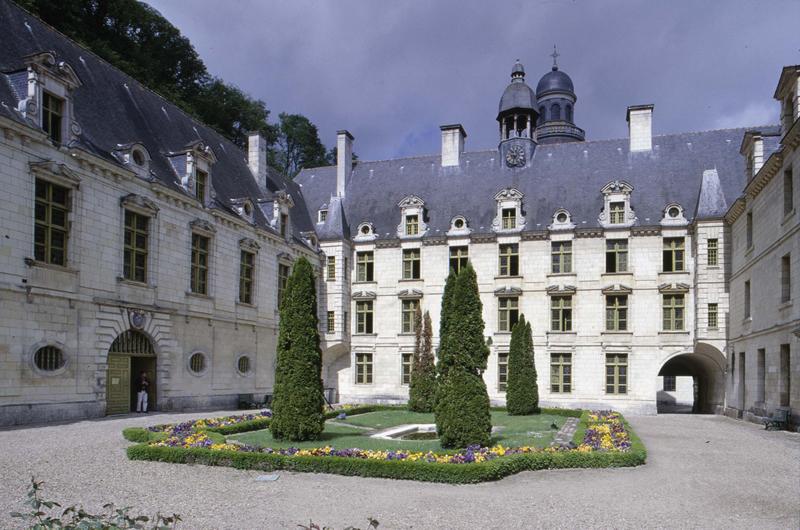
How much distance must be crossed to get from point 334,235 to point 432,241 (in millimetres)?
4682

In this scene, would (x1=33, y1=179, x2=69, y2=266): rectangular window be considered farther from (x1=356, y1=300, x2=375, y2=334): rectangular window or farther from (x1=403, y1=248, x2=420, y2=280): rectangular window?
(x1=403, y1=248, x2=420, y2=280): rectangular window

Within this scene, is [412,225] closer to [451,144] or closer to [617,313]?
[451,144]

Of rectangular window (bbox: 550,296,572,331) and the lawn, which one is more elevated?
rectangular window (bbox: 550,296,572,331)

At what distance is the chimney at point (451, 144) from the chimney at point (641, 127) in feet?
26.6

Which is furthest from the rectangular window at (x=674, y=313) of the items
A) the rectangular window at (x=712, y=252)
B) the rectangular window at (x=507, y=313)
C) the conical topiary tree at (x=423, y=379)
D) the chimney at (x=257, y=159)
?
the chimney at (x=257, y=159)

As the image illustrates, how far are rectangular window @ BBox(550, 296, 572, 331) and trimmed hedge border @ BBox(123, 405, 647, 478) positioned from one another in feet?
56.6

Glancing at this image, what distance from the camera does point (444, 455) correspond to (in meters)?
11.2

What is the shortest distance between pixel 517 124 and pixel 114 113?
19.6 m

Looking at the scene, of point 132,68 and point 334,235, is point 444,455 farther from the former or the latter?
point 132,68

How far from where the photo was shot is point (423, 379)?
77.8 feet

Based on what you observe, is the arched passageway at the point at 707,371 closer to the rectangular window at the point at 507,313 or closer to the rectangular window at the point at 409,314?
the rectangular window at the point at 507,313

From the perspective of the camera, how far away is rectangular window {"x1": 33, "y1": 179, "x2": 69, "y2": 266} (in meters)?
17.0

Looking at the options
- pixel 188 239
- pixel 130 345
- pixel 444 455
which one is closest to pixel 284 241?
pixel 188 239

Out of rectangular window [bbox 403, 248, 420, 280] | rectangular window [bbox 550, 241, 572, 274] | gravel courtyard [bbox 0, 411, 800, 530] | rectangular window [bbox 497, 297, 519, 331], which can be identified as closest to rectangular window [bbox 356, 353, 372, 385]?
rectangular window [bbox 403, 248, 420, 280]
